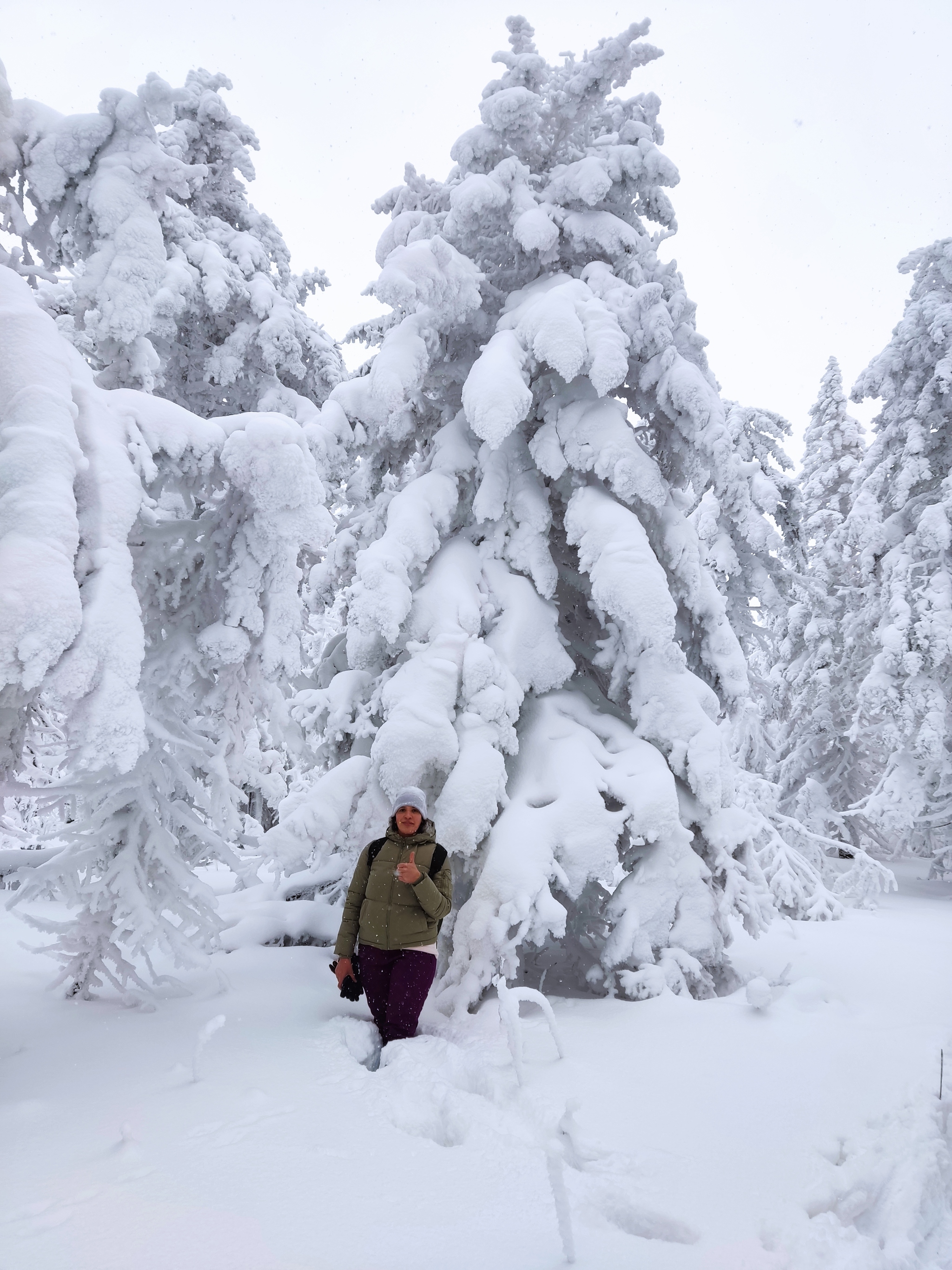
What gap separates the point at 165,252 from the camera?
535cm

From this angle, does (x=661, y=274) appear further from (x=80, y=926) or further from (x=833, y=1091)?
(x=80, y=926)

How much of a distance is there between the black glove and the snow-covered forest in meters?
0.27

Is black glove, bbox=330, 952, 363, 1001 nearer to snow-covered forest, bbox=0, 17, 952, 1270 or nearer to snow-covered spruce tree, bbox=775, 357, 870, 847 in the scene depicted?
snow-covered forest, bbox=0, 17, 952, 1270

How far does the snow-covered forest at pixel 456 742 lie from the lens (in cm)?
311

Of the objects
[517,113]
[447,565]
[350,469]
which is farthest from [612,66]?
[447,565]

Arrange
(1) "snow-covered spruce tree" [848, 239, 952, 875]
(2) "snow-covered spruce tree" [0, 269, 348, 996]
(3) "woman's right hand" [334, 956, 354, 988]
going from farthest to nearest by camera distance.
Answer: (1) "snow-covered spruce tree" [848, 239, 952, 875], (3) "woman's right hand" [334, 956, 354, 988], (2) "snow-covered spruce tree" [0, 269, 348, 996]

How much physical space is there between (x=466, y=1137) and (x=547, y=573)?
4170mm

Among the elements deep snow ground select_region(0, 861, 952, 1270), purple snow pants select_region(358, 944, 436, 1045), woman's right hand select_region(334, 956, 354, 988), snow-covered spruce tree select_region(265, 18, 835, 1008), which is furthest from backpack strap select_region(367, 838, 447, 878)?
deep snow ground select_region(0, 861, 952, 1270)

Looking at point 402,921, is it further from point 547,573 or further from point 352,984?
point 547,573

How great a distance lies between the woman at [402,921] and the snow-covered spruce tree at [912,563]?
1096 cm

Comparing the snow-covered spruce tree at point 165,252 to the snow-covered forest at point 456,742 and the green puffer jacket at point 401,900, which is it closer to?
the snow-covered forest at point 456,742

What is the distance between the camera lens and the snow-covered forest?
3107mm

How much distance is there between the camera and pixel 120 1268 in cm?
235

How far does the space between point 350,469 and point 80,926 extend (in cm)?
436
